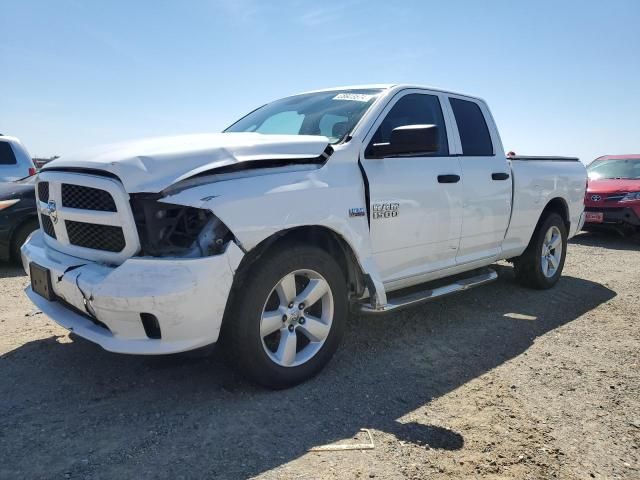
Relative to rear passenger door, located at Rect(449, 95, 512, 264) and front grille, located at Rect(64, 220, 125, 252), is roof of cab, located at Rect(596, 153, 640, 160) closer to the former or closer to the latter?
rear passenger door, located at Rect(449, 95, 512, 264)

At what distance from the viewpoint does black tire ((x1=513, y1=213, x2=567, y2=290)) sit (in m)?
5.71

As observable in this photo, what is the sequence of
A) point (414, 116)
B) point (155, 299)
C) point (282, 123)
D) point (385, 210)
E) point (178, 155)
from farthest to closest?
point (282, 123)
point (414, 116)
point (385, 210)
point (178, 155)
point (155, 299)

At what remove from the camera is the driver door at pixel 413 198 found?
12.0 ft

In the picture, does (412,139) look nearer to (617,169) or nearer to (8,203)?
(8,203)

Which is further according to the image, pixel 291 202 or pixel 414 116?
pixel 414 116

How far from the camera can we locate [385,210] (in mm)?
3648

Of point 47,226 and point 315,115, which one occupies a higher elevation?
point 315,115

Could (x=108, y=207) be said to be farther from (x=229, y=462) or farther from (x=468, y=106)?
(x=468, y=106)

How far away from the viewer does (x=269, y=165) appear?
10.3 ft

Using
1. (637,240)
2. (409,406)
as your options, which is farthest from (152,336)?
(637,240)

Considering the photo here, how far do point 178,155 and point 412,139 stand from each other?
151cm

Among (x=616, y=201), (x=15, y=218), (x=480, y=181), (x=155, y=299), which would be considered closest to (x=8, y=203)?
(x=15, y=218)

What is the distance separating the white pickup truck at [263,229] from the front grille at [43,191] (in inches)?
0.8

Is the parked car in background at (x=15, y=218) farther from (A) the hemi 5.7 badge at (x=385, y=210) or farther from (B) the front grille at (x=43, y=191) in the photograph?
(A) the hemi 5.7 badge at (x=385, y=210)
